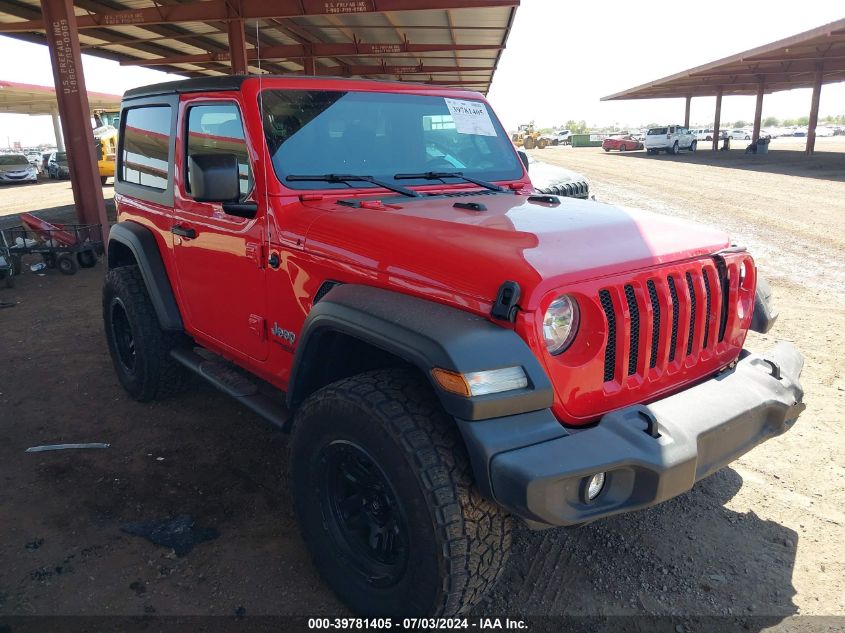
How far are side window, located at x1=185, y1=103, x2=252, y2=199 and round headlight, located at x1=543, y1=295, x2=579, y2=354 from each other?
1644mm

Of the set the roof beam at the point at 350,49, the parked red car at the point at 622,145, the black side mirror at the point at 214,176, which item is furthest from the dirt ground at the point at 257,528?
the parked red car at the point at 622,145

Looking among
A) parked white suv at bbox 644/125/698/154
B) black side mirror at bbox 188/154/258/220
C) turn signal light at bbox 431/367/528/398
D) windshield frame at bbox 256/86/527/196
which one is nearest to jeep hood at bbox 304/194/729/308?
windshield frame at bbox 256/86/527/196

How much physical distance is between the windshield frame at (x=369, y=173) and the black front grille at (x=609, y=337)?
4.50 feet

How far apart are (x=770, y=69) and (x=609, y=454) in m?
39.2

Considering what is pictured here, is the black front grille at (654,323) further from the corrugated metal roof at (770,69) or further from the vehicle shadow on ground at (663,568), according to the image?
the corrugated metal roof at (770,69)

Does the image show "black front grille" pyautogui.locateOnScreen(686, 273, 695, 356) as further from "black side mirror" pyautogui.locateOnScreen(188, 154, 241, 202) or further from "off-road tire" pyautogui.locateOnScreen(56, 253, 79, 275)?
"off-road tire" pyautogui.locateOnScreen(56, 253, 79, 275)

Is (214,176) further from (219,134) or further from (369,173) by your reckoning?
(369,173)

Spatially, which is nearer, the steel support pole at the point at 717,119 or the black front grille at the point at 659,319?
the black front grille at the point at 659,319

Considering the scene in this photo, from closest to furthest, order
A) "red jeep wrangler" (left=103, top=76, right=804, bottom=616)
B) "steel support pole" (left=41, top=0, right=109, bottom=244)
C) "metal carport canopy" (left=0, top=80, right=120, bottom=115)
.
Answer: "red jeep wrangler" (left=103, top=76, right=804, bottom=616)
"steel support pole" (left=41, top=0, right=109, bottom=244)
"metal carport canopy" (left=0, top=80, right=120, bottom=115)

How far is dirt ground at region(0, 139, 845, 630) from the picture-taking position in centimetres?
255

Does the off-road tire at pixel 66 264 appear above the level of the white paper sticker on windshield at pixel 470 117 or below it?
below

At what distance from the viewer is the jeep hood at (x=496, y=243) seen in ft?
6.88

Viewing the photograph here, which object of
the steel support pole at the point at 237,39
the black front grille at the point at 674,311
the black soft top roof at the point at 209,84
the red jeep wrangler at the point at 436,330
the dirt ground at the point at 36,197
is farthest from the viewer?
the dirt ground at the point at 36,197

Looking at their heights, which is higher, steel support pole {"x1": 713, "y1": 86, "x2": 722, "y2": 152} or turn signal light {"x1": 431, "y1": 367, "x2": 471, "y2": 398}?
steel support pole {"x1": 713, "y1": 86, "x2": 722, "y2": 152}
